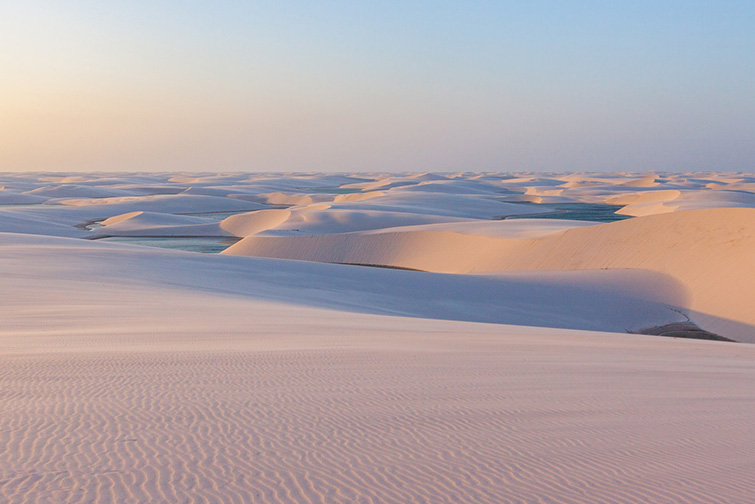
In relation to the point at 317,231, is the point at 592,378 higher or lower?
higher

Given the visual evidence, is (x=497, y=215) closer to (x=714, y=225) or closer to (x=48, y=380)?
(x=714, y=225)

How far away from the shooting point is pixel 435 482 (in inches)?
122

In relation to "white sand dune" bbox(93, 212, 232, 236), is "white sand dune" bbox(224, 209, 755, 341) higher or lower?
higher

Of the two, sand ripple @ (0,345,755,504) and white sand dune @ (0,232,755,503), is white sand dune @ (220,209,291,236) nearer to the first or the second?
white sand dune @ (0,232,755,503)

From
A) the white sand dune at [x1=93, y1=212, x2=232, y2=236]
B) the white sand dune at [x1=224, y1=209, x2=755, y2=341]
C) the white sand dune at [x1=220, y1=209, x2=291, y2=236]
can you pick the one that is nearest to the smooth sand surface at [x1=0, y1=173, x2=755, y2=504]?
the white sand dune at [x1=224, y1=209, x2=755, y2=341]

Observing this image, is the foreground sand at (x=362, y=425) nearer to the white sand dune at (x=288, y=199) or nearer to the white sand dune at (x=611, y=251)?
the white sand dune at (x=611, y=251)

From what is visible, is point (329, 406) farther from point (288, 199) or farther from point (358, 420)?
point (288, 199)

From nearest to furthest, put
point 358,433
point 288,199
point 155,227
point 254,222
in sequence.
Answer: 1. point 358,433
2. point 155,227
3. point 254,222
4. point 288,199

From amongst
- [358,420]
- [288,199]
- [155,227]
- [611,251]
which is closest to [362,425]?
[358,420]

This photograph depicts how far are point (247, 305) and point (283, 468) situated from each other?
8.06 metres

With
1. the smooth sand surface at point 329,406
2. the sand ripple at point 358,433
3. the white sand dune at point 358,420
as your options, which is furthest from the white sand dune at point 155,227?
the sand ripple at point 358,433

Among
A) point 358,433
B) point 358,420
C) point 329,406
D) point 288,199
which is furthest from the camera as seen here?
point 288,199

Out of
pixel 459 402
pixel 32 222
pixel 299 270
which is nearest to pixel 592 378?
pixel 459 402

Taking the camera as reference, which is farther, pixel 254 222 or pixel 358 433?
pixel 254 222
